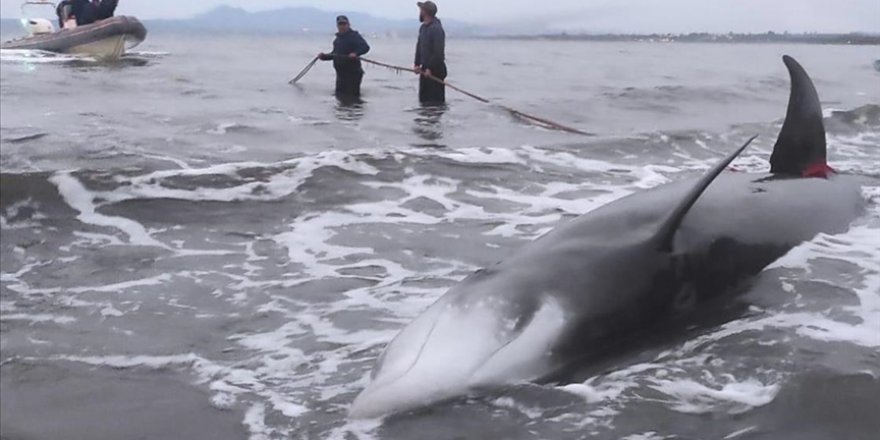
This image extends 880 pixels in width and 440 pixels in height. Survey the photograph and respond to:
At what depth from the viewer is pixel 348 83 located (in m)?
24.6

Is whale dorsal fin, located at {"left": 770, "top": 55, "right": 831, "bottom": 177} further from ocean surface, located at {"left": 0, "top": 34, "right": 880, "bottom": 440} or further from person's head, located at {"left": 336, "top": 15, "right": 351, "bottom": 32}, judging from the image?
person's head, located at {"left": 336, "top": 15, "right": 351, "bottom": 32}

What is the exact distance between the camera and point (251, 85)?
29.8 meters

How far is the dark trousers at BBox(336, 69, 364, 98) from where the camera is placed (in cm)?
2447

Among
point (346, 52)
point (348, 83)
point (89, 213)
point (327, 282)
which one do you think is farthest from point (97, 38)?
point (327, 282)

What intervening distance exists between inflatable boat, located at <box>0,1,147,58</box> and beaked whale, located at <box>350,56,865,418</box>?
125 ft

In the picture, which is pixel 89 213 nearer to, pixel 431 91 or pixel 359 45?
pixel 431 91

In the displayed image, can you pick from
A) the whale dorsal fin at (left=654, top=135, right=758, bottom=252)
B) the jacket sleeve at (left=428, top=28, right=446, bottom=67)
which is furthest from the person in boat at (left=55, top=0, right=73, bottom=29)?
the whale dorsal fin at (left=654, top=135, right=758, bottom=252)

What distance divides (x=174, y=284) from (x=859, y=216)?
6.26 m

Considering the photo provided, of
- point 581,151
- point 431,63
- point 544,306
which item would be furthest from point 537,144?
point 544,306

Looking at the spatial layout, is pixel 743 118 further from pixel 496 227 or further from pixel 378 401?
pixel 378 401

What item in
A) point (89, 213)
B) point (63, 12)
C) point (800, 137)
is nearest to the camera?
point (800, 137)

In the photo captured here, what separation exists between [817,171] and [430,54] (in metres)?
12.8

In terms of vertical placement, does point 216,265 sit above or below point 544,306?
below

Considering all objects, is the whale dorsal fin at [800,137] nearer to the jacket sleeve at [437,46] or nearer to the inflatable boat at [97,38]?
the jacket sleeve at [437,46]
